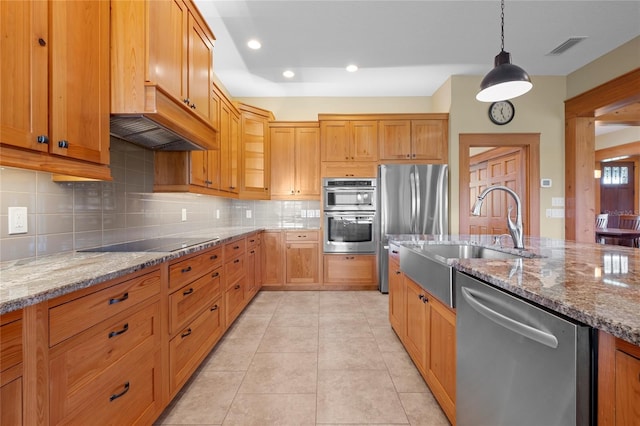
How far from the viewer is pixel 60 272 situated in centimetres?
111

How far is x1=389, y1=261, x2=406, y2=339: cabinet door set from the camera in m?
2.21

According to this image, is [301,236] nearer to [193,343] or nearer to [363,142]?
[363,142]

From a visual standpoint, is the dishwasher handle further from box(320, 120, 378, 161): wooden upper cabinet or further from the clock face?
the clock face

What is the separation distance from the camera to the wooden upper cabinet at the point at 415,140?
394 cm

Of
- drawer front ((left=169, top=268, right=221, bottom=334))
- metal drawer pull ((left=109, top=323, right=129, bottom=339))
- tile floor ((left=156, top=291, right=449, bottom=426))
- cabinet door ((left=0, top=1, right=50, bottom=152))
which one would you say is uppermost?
cabinet door ((left=0, top=1, right=50, bottom=152))

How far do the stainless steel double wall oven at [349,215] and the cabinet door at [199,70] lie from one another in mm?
2090

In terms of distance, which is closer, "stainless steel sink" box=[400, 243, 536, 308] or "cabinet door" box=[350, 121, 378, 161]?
"stainless steel sink" box=[400, 243, 536, 308]

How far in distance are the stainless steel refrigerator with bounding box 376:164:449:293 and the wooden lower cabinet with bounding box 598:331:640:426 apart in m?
3.20

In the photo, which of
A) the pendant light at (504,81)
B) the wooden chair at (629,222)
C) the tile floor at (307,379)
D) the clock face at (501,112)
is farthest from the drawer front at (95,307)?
the wooden chair at (629,222)

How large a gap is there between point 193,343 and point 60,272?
1.00 metres

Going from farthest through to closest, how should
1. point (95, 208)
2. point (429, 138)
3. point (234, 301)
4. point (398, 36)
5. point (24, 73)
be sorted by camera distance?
point (429, 138) → point (398, 36) → point (234, 301) → point (95, 208) → point (24, 73)

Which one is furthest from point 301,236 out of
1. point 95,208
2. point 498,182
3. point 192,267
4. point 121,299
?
point 498,182

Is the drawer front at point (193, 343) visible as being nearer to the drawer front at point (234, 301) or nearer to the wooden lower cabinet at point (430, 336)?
the drawer front at point (234, 301)

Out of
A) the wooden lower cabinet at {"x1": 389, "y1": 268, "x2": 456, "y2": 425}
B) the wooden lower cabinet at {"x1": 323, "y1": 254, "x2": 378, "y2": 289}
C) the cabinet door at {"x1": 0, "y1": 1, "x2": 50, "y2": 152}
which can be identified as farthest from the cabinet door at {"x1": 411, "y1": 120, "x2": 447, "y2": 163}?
the cabinet door at {"x1": 0, "y1": 1, "x2": 50, "y2": 152}
